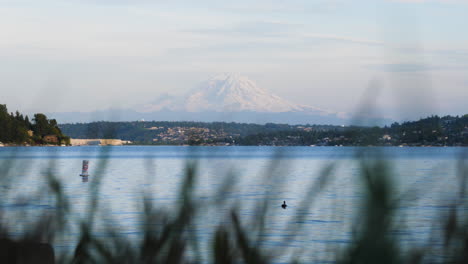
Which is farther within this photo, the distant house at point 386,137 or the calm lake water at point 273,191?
the calm lake water at point 273,191

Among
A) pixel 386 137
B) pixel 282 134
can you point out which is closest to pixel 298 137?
pixel 282 134

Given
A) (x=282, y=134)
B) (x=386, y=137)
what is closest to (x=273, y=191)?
(x=282, y=134)

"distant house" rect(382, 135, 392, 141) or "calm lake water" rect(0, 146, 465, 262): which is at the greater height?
"distant house" rect(382, 135, 392, 141)

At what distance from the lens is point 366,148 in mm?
1077

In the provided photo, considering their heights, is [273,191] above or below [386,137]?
below

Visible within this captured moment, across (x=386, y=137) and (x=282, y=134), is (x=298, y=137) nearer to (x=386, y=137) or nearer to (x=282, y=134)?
(x=282, y=134)

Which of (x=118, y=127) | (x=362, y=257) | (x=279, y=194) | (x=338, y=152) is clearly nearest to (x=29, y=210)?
(x=118, y=127)

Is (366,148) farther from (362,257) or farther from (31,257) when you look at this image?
(31,257)

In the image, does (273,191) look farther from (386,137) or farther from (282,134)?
(386,137)

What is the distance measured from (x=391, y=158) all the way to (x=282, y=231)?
1.70 ft

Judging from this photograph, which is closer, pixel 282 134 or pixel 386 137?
pixel 386 137

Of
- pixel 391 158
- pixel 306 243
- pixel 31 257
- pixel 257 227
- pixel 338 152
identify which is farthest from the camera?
pixel 306 243

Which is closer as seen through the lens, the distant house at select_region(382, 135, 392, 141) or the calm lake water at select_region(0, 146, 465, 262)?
the distant house at select_region(382, 135, 392, 141)

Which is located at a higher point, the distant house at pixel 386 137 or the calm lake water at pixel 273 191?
the distant house at pixel 386 137
